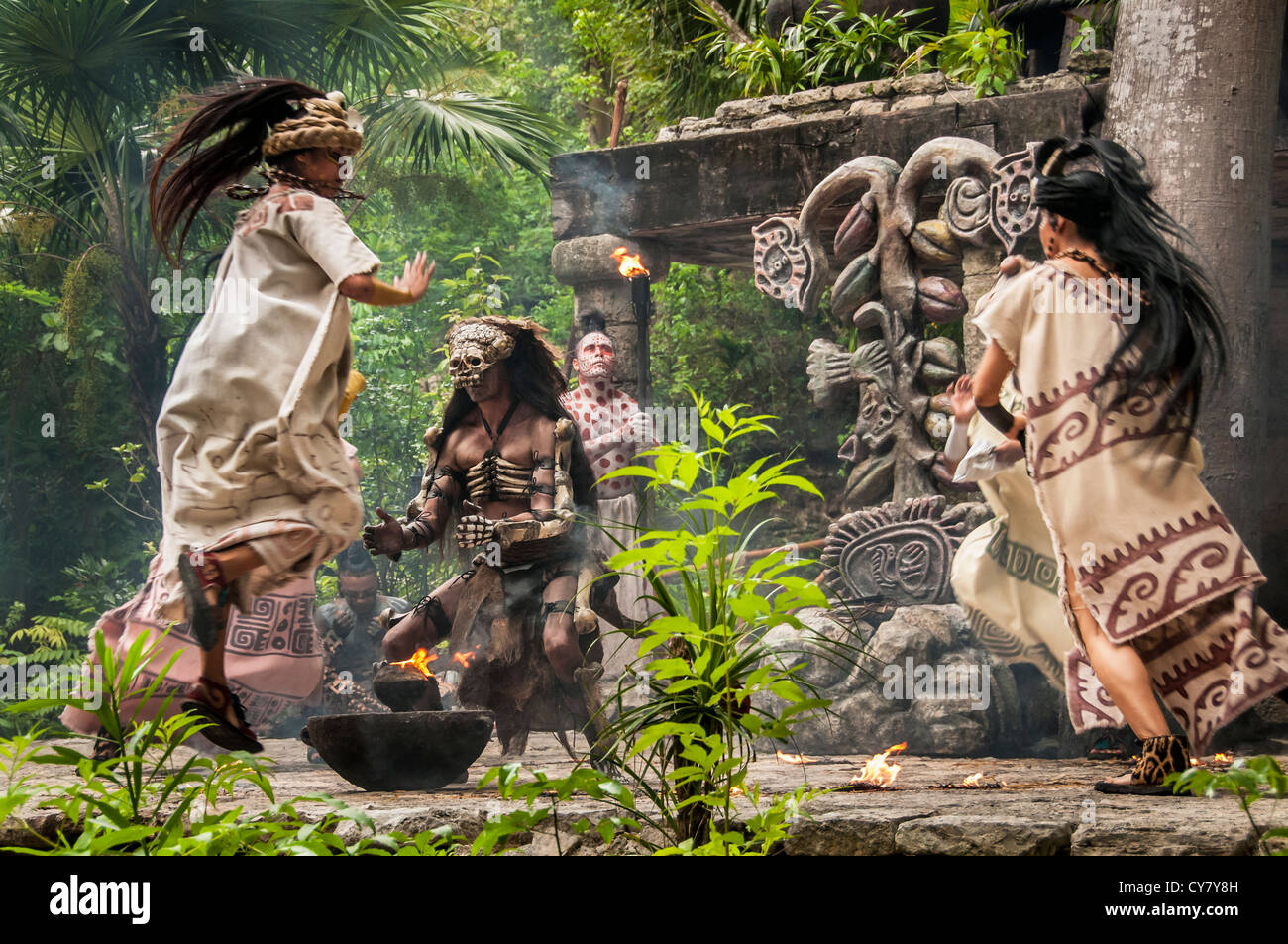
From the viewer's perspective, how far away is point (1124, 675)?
414cm

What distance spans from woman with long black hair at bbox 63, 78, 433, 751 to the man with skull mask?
0.80 meters

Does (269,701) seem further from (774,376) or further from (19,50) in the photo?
(774,376)

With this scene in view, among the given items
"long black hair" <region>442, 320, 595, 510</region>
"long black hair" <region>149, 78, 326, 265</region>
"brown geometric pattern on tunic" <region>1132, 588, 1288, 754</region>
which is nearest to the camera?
"brown geometric pattern on tunic" <region>1132, 588, 1288, 754</region>

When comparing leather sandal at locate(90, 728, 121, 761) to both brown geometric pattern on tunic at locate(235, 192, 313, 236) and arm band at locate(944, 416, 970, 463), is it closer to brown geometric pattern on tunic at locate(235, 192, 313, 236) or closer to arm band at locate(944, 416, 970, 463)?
brown geometric pattern on tunic at locate(235, 192, 313, 236)

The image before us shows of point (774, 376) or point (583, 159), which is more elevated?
point (583, 159)

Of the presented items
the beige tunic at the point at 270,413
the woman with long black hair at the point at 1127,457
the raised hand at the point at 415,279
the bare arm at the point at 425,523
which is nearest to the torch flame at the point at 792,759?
the woman with long black hair at the point at 1127,457

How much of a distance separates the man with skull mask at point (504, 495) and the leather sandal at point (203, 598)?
3.05 ft

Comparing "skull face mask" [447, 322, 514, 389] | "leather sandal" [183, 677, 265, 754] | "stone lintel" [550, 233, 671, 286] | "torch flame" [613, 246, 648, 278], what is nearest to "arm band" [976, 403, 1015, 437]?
"skull face mask" [447, 322, 514, 389]

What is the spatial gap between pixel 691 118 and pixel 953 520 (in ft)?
9.01

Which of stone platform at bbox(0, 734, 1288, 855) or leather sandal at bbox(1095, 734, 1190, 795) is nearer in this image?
stone platform at bbox(0, 734, 1288, 855)

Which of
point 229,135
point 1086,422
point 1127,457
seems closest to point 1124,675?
point 1127,457

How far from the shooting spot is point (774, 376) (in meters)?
10.7

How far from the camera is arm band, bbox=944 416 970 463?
524 cm
